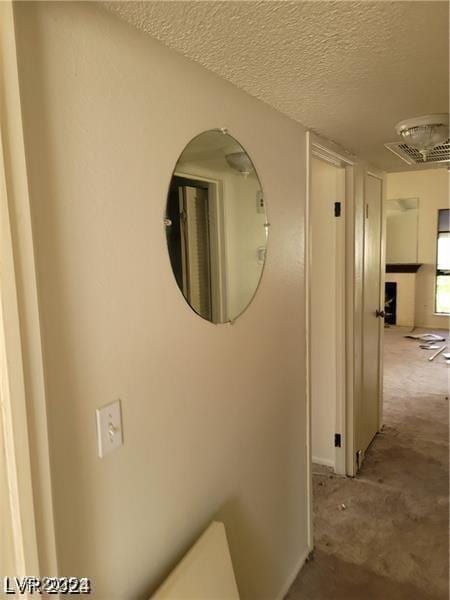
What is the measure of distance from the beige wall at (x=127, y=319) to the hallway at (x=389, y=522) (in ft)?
2.07

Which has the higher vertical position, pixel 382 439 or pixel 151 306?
pixel 151 306

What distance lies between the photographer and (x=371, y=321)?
317 centimetres

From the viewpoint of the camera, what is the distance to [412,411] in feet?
12.8

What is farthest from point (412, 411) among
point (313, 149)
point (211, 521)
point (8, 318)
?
point (8, 318)

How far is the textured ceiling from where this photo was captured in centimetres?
97

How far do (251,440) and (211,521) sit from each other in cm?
A: 34

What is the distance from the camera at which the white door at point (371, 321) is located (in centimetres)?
298

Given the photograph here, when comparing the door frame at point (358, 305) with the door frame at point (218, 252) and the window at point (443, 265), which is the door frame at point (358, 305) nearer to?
the door frame at point (218, 252)

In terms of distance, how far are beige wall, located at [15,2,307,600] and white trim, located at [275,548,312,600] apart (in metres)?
0.33

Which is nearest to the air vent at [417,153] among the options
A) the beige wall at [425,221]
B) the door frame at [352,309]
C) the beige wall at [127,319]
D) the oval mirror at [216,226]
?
the door frame at [352,309]

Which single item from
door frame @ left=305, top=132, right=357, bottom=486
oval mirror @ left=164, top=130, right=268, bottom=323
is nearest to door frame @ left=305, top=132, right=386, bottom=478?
door frame @ left=305, top=132, right=357, bottom=486

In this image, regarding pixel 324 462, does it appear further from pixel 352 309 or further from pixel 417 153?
pixel 417 153

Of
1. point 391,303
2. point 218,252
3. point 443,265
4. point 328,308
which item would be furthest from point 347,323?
point 443,265

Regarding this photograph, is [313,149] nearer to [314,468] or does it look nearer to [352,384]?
[352,384]
